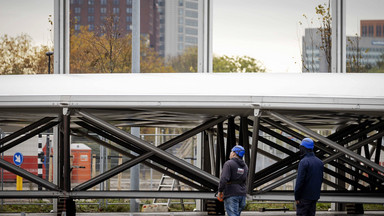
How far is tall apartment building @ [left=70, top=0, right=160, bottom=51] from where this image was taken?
12.7 metres

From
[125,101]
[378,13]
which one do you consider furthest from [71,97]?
[378,13]

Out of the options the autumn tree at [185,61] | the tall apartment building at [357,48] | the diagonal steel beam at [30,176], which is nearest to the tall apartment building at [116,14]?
the autumn tree at [185,61]

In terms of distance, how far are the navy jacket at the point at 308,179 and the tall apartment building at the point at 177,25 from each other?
18.3 ft

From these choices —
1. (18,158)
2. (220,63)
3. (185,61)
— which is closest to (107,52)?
(185,61)

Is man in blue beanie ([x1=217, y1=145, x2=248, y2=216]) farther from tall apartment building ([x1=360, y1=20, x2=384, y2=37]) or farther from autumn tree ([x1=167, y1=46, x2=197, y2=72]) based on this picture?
tall apartment building ([x1=360, y1=20, x2=384, y2=37])

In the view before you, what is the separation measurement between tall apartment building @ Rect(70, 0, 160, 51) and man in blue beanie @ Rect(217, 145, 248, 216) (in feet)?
17.6

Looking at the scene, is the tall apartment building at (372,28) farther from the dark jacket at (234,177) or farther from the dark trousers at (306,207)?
the dark trousers at (306,207)

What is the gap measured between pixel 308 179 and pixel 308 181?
0.02 metres

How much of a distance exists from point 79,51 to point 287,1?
438cm

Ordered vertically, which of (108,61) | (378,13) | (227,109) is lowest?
(227,109)

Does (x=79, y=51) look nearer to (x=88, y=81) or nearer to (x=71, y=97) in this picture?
(x=88, y=81)

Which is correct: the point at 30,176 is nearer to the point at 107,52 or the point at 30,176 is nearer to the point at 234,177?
the point at 234,177

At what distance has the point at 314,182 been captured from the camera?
25.5 feet

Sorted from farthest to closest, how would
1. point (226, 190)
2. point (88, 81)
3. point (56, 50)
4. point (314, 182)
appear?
point (56, 50) < point (88, 81) < point (226, 190) < point (314, 182)
